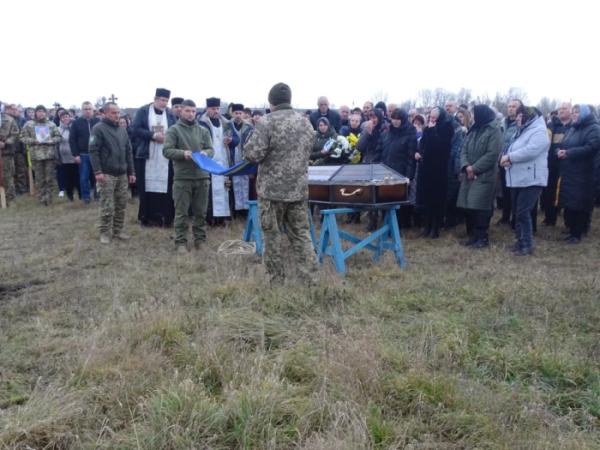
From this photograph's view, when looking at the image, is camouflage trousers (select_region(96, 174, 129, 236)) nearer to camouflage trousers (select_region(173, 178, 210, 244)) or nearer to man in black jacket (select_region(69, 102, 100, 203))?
camouflage trousers (select_region(173, 178, 210, 244))

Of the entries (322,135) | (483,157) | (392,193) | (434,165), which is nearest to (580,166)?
(483,157)

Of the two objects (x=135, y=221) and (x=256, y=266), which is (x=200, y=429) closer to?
(x=256, y=266)

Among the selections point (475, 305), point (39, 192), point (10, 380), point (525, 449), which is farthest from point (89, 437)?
point (39, 192)

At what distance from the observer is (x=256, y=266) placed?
19.7ft

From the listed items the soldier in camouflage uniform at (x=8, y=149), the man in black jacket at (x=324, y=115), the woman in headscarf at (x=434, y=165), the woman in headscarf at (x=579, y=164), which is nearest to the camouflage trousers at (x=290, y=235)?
the woman in headscarf at (x=434, y=165)

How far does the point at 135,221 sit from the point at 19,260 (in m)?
2.77

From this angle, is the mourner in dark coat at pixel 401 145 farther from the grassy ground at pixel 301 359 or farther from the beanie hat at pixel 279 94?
the beanie hat at pixel 279 94

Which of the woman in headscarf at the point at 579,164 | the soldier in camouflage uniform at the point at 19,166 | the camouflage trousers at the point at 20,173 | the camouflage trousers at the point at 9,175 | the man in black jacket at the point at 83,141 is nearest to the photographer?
the woman in headscarf at the point at 579,164

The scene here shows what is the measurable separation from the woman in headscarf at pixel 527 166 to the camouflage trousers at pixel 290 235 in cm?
311

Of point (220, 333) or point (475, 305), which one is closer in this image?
point (220, 333)

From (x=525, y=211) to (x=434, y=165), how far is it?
1.53 meters

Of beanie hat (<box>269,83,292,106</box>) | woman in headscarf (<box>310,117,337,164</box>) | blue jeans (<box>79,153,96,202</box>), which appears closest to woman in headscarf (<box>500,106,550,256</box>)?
woman in headscarf (<box>310,117,337,164</box>)

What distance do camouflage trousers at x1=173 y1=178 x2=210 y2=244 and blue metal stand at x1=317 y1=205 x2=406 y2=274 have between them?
1879 mm

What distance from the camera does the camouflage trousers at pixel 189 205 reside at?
7078 mm
